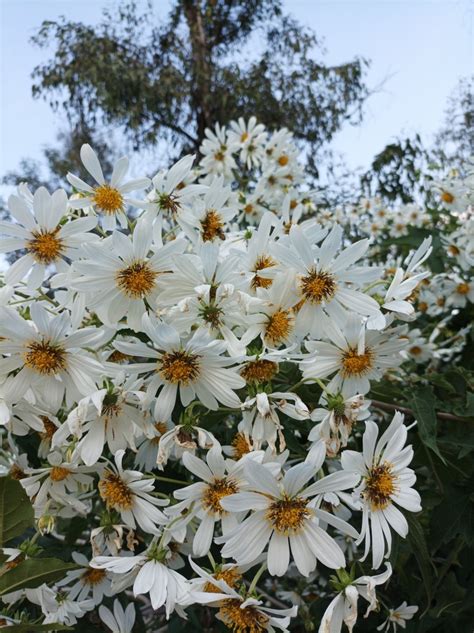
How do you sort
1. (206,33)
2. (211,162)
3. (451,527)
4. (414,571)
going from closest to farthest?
(451,527)
(414,571)
(211,162)
(206,33)

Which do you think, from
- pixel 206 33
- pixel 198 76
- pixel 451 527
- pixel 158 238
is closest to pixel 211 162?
pixel 158 238

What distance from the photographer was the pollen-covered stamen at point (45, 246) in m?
0.90

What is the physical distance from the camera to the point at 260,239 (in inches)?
34.9

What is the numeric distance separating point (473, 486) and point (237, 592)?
0.47 metres

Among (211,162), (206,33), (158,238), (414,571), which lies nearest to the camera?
(158,238)

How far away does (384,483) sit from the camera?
85 cm

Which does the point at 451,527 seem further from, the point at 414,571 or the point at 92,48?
the point at 92,48

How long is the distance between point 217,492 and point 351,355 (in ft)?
0.85

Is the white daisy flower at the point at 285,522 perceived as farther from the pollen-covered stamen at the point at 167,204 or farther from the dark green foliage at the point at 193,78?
the dark green foliage at the point at 193,78

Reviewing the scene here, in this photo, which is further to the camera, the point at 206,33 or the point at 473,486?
the point at 206,33

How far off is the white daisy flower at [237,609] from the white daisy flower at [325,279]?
1.08 ft

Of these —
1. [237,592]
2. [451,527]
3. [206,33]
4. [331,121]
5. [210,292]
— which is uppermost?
[206,33]

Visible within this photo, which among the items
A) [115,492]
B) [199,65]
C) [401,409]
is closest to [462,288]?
[401,409]

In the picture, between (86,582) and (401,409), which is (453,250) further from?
(86,582)
